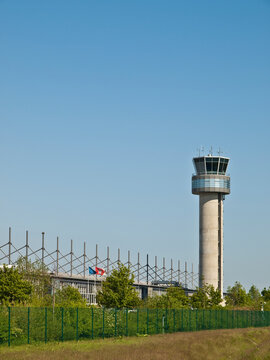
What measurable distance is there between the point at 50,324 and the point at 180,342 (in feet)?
34.3

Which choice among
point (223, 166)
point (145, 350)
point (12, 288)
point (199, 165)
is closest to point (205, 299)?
point (199, 165)

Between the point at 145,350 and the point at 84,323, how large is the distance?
996 centimetres

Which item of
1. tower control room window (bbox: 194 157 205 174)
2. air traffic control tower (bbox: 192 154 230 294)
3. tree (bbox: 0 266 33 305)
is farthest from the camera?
tower control room window (bbox: 194 157 205 174)

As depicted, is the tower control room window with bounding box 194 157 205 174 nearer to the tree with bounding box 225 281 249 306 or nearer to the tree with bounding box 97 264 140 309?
the tree with bounding box 225 281 249 306

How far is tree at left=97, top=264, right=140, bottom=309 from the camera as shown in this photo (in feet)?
298

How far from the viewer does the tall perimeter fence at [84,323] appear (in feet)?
163

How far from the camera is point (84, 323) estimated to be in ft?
187

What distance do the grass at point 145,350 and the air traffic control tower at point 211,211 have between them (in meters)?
94.7

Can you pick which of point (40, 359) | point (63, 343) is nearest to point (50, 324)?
point (63, 343)

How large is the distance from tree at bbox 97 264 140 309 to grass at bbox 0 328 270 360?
29.8 m

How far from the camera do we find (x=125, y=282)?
304 feet

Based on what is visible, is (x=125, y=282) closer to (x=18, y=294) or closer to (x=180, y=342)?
(x=18, y=294)

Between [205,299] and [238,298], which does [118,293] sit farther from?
[238,298]

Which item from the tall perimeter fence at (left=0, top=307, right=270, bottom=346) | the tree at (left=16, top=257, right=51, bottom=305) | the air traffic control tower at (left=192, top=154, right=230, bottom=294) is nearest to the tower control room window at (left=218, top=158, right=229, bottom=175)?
the air traffic control tower at (left=192, top=154, right=230, bottom=294)
